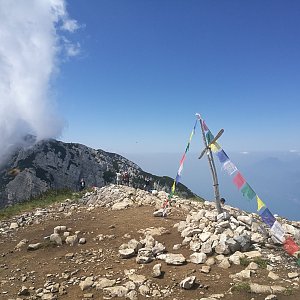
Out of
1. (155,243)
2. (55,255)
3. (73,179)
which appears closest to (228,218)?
(155,243)

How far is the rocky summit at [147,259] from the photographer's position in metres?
8.84

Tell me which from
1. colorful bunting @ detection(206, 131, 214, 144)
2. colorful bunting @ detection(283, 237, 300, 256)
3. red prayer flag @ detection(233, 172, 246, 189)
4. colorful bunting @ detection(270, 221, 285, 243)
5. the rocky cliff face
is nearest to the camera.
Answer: colorful bunting @ detection(283, 237, 300, 256)

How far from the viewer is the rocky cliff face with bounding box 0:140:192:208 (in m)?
48.0

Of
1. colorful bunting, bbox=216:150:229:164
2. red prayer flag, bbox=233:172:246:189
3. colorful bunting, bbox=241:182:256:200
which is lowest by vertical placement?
colorful bunting, bbox=241:182:256:200

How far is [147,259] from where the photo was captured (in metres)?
10.6

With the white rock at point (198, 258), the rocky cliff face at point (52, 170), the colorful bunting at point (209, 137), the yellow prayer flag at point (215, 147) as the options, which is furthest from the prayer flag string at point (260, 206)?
the rocky cliff face at point (52, 170)

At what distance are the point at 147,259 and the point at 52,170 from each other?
4897 cm

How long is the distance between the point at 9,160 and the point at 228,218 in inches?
2115

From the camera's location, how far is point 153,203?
18.2 m

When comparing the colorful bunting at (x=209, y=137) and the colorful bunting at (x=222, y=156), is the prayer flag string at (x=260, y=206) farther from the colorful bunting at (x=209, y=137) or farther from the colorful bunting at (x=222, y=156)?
the colorful bunting at (x=209, y=137)

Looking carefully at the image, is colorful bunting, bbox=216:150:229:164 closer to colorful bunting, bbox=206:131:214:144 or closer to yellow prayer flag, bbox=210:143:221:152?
yellow prayer flag, bbox=210:143:221:152

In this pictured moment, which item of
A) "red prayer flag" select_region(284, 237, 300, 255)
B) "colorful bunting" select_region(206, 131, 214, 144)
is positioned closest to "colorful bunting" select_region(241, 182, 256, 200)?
"red prayer flag" select_region(284, 237, 300, 255)

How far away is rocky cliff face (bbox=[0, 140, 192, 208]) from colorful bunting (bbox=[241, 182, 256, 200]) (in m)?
31.5

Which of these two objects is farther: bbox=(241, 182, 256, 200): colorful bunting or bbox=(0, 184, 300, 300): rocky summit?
bbox=(241, 182, 256, 200): colorful bunting
